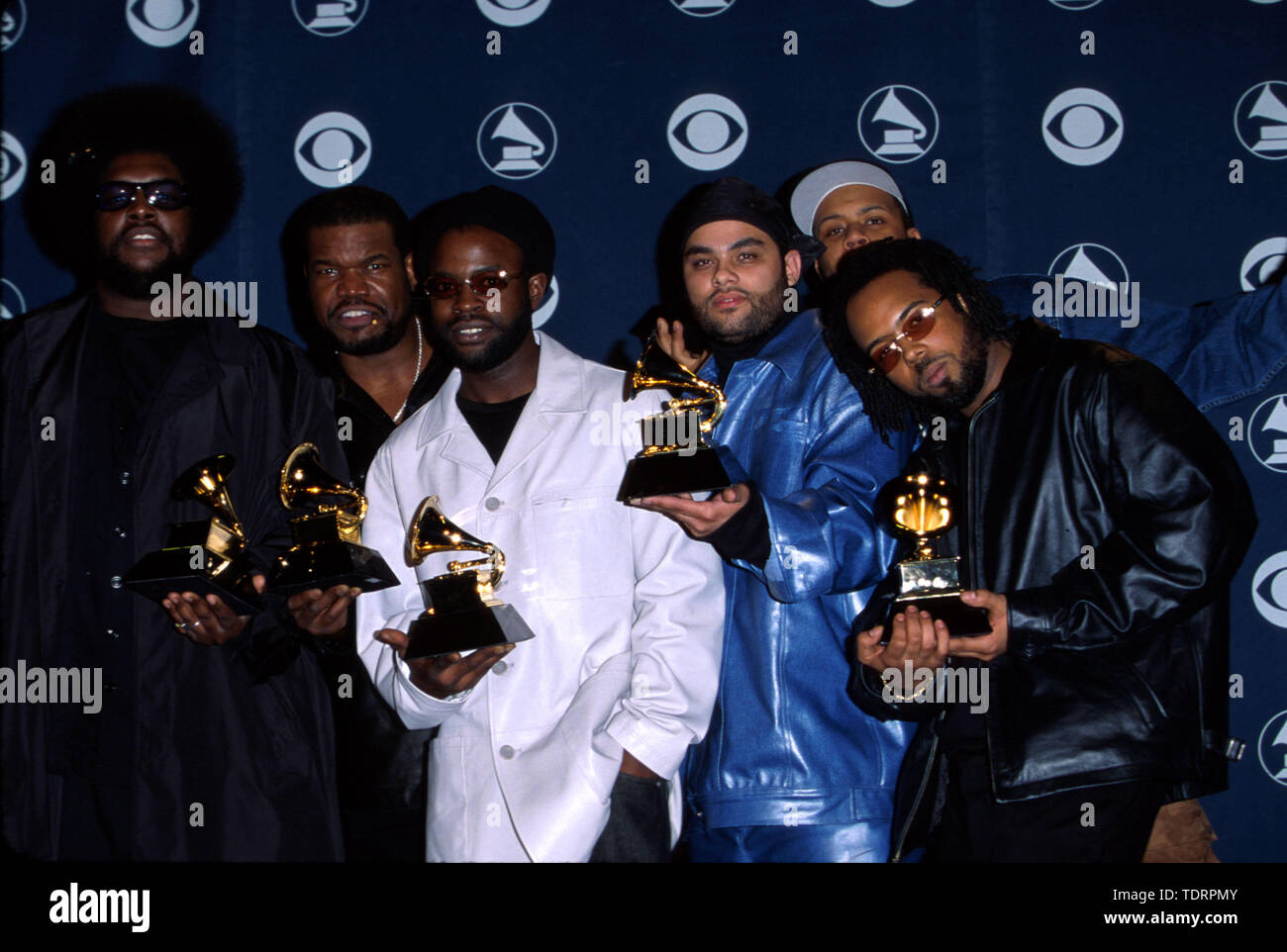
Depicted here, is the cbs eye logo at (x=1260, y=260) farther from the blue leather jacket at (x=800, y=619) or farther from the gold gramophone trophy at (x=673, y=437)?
the gold gramophone trophy at (x=673, y=437)

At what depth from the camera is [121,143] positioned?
3.29m

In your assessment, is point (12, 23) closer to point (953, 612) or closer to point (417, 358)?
point (417, 358)

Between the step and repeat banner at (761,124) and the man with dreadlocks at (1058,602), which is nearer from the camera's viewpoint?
the man with dreadlocks at (1058,602)

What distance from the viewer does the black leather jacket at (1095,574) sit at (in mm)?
2289

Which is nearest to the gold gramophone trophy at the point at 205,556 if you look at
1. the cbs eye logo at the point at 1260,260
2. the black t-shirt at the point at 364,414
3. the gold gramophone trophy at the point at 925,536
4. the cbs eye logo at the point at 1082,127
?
the black t-shirt at the point at 364,414

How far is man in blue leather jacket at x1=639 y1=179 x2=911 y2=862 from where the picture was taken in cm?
249

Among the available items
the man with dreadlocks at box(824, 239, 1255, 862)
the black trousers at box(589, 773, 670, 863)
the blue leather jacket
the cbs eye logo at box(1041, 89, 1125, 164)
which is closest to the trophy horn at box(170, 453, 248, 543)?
the black trousers at box(589, 773, 670, 863)

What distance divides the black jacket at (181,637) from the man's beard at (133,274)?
0.46 feet

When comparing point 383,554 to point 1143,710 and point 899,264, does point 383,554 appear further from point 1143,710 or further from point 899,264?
point 1143,710

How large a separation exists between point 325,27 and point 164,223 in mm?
1129

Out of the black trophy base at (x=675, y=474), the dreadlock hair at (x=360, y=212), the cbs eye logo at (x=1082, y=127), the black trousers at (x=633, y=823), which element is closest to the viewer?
the black trophy base at (x=675, y=474)

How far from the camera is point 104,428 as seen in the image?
9.67ft

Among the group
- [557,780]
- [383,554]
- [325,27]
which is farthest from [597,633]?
[325,27]

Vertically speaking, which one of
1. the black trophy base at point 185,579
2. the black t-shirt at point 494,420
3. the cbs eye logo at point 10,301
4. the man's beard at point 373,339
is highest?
the cbs eye logo at point 10,301
